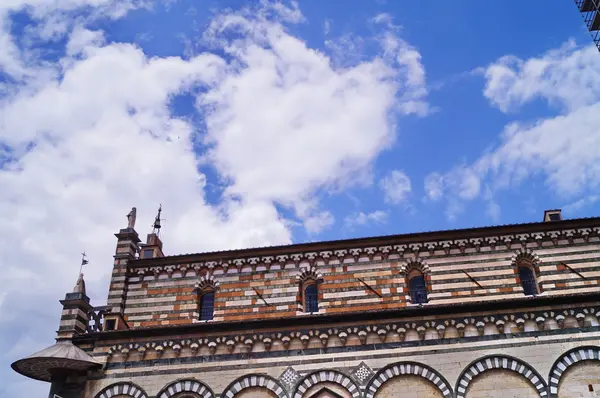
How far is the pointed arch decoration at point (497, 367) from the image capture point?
757 inches

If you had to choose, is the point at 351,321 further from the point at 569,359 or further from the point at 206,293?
the point at 569,359

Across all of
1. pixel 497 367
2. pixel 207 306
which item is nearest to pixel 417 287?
pixel 497 367

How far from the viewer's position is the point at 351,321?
2103cm

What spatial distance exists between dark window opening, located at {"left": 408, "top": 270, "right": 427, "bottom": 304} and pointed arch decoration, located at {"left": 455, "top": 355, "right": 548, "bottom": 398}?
3.28 m

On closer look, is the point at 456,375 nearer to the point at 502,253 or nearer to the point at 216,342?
the point at 502,253

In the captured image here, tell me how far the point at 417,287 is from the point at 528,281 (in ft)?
13.1

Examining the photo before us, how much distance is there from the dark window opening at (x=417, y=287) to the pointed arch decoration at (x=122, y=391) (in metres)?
10.1

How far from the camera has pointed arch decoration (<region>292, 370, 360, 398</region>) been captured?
2015 centimetres

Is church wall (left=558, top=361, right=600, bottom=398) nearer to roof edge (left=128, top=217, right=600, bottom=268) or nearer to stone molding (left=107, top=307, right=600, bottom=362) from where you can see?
stone molding (left=107, top=307, right=600, bottom=362)

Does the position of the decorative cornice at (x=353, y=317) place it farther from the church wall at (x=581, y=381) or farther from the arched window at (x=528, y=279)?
the church wall at (x=581, y=381)

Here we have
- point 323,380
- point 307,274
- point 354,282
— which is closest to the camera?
point 323,380

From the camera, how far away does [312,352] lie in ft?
68.4

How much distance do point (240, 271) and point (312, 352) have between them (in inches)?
187

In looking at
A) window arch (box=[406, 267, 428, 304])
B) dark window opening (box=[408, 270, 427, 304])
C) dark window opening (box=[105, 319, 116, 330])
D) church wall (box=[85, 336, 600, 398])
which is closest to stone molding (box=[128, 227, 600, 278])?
window arch (box=[406, 267, 428, 304])
